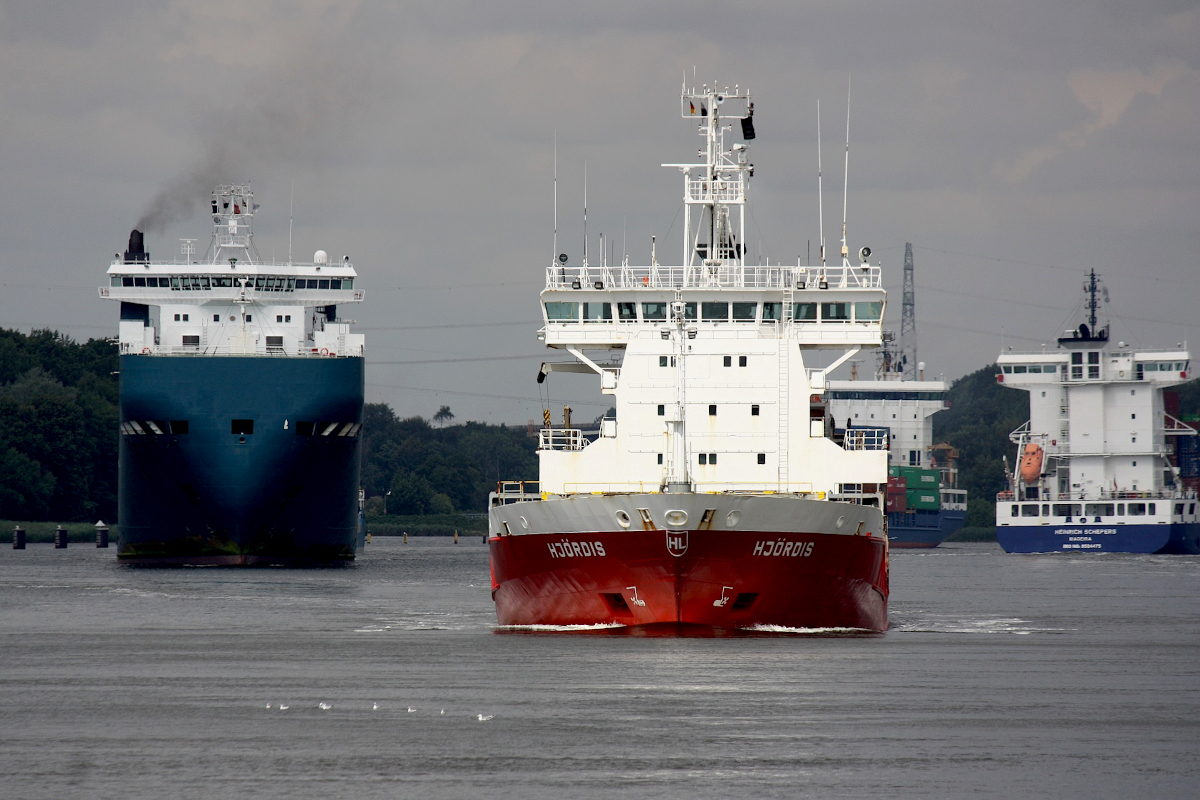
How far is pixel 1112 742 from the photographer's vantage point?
62.7 ft

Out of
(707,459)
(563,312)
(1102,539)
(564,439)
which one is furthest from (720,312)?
(1102,539)

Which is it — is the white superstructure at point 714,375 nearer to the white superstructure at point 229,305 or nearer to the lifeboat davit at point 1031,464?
the white superstructure at point 229,305

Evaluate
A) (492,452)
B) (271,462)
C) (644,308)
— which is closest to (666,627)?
(644,308)

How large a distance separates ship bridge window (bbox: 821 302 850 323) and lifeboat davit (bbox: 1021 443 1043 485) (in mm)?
83816

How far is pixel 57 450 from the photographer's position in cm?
10650

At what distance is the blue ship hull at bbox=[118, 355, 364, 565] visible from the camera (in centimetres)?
5950

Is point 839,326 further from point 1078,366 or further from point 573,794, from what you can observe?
point 1078,366

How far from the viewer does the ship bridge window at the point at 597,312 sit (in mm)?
34188

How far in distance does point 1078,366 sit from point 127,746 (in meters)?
103

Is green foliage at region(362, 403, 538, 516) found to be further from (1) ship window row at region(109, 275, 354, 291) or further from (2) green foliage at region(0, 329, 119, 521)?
(1) ship window row at region(109, 275, 354, 291)

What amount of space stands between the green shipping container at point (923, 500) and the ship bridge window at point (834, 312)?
4234 inches

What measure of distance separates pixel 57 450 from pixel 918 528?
234 feet

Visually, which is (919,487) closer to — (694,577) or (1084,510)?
(1084,510)

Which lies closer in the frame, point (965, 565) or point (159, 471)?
point (159, 471)
